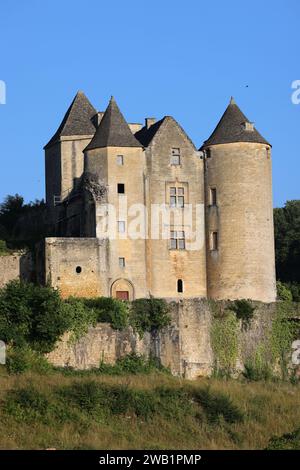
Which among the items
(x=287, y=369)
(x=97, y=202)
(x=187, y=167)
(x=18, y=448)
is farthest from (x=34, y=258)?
(x=18, y=448)

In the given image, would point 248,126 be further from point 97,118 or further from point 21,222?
point 21,222

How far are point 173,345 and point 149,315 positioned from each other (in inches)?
63.2

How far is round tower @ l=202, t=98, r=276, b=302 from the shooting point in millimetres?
57562

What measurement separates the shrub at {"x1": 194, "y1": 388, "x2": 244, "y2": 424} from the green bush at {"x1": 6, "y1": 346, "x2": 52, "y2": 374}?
618 cm

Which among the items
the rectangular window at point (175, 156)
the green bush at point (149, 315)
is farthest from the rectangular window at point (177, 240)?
the green bush at point (149, 315)

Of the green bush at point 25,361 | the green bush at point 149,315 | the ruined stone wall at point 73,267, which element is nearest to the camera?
the green bush at point 25,361

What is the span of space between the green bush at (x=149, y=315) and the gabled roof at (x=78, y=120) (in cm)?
1221

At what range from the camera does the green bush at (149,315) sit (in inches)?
2114

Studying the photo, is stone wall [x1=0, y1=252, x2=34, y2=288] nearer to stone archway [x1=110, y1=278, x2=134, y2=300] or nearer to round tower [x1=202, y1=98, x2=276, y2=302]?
stone archway [x1=110, y1=278, x2=134, y2=300]

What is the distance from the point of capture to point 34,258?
191 ft

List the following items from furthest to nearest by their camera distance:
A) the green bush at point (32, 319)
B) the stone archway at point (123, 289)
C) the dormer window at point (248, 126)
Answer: the dormer window at point (248, 126) → the stone archway at point (123, 289) → the green bush at point (32, 319)

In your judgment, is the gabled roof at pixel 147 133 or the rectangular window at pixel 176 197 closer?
the rectangular window at pixel 176 197

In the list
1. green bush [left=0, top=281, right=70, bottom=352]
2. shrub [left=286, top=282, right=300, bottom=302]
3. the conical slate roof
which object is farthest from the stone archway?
shrub [left=286, top=282, right=300, bottom=302]

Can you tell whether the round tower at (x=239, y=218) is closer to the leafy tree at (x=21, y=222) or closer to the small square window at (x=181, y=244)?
the small square window at (x=181, y=244)
